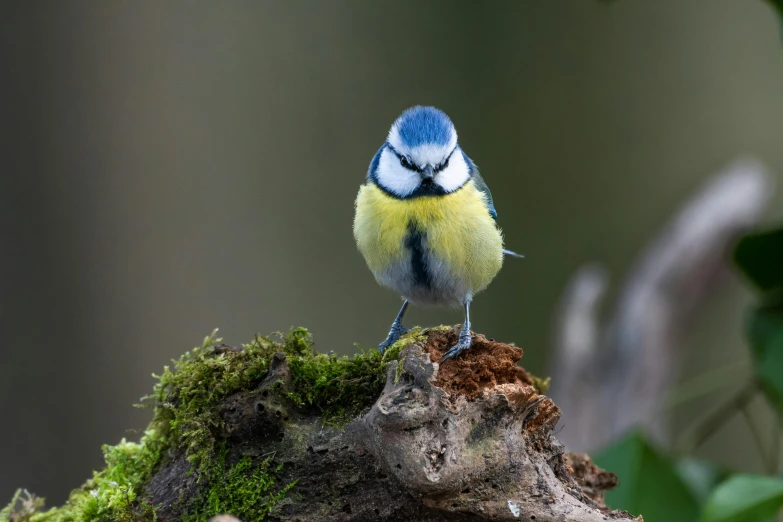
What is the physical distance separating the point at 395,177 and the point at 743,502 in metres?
0.95

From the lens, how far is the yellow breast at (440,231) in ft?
5.37

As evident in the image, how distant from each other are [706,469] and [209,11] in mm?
3374

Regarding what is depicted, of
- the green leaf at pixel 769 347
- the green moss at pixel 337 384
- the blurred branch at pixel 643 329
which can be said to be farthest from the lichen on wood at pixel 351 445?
the blurred branch at pixel 643 329

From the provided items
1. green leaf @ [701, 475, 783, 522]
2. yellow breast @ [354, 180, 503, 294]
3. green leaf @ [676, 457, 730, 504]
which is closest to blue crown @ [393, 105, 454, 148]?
yellow breast @ [354, 180, 503, 294]

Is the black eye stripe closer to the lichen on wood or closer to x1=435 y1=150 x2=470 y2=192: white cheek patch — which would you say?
x1=435 y1=150 x2=470 y2=192: white cheek patch

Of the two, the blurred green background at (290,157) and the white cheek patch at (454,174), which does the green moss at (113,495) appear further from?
the blurred green background at (290,157)

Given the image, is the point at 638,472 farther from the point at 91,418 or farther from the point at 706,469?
the point at 91,418

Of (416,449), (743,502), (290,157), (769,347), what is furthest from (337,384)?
(290,157)

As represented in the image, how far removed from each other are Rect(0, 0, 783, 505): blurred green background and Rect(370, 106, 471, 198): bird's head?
143cm

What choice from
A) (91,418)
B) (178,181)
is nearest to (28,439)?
(91,418)

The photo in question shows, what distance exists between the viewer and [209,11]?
4121mm

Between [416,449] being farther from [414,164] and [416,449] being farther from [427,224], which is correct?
[414,164]

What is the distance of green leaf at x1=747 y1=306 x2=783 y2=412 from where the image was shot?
179 cm

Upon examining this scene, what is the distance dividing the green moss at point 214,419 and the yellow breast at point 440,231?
365 mm
